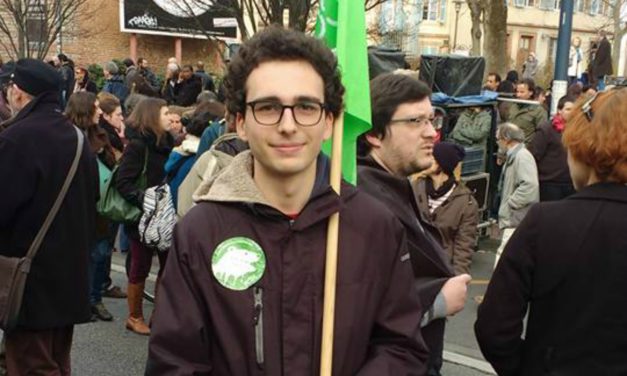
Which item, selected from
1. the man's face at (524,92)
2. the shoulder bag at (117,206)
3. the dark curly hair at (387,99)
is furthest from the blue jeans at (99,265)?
the man's face at (524,92)

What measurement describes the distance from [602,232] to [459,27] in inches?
1832

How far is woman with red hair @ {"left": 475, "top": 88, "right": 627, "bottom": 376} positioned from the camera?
7.98ft

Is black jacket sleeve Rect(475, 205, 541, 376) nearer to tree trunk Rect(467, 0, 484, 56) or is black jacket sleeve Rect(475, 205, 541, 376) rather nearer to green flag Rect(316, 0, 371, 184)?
green flag Rect(316, 0, 371, 184)

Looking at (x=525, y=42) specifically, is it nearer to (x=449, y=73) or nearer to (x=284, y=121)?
(x=449, y=73)

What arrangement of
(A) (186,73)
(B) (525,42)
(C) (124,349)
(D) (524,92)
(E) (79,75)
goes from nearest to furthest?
(C) (124,349)
(D) (524,92)
(A) (186,73)
(E) (79,75)
(B) (525,42)

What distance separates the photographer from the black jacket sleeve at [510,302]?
2.52 metres

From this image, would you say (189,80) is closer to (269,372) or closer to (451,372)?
(451,372)

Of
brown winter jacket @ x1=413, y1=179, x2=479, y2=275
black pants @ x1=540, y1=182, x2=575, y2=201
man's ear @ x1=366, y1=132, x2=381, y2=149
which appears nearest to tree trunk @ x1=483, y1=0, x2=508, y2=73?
black pants @ x1=540, y1=182, x2=575, y2=201

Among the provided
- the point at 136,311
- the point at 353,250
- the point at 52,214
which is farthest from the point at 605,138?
the point at 136,311

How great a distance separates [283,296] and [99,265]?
16.0 feet

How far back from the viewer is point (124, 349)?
5703mm

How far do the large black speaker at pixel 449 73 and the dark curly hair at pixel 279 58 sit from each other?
7.36 metres

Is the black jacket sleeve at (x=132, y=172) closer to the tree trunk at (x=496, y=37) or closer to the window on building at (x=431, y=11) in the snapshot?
the tree trunk at (x=496, y=37)

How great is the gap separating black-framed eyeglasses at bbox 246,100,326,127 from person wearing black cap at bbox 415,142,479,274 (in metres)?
2.98
